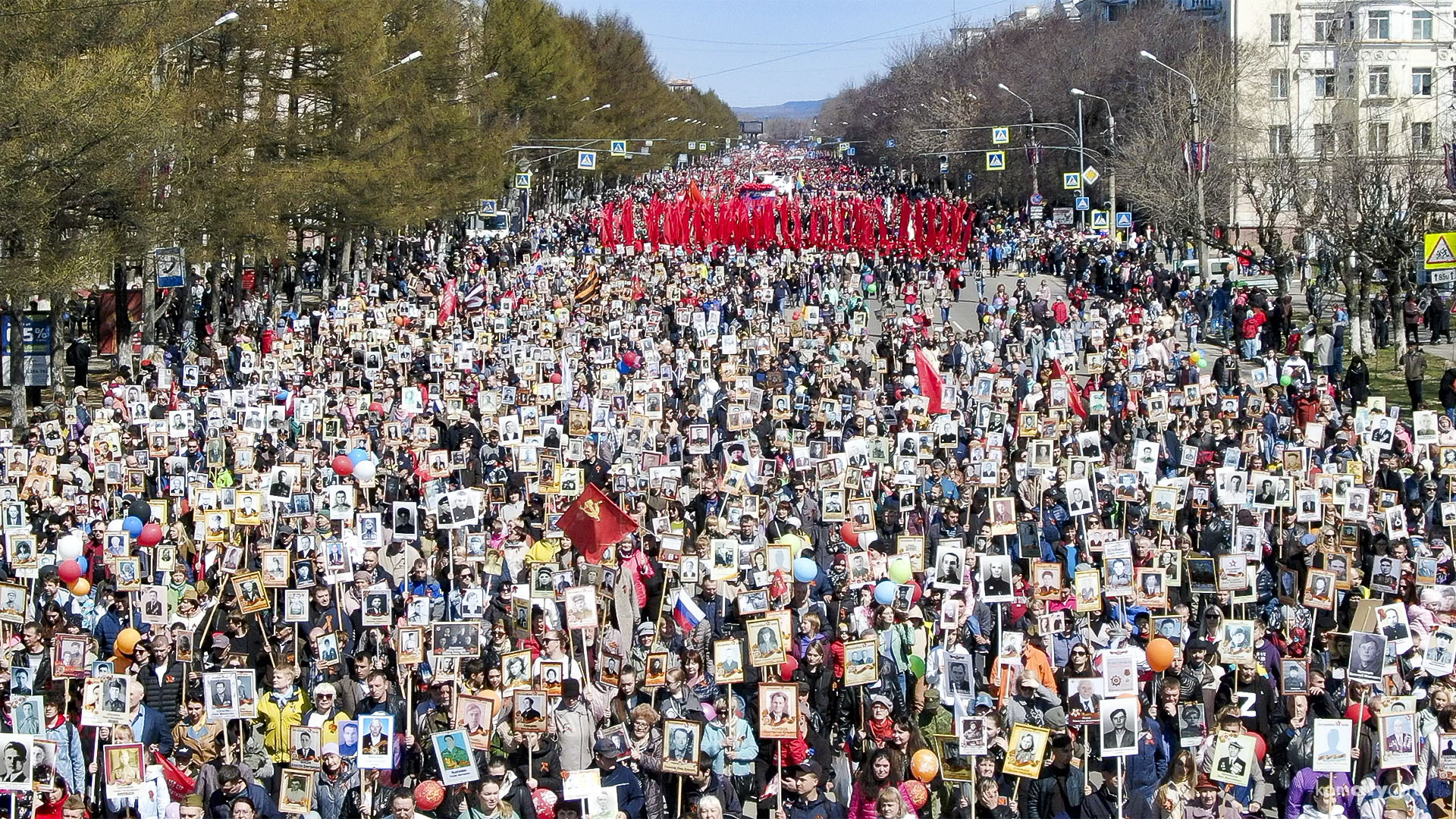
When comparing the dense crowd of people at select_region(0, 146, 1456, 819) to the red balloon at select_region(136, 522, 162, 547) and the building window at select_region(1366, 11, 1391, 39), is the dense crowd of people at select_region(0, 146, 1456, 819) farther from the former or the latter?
the building window at select_region(1366, 11, 1391, 39)

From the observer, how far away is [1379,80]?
64312 millimetres

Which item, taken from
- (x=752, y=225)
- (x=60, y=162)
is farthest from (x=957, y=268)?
(x=60, y=162)

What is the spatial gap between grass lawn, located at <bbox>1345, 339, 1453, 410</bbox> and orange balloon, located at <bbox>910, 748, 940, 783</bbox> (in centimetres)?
1865

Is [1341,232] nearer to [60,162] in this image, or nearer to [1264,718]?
[60,162]

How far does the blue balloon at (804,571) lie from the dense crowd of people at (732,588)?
41mm

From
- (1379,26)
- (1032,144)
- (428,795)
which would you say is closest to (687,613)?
(428,795)

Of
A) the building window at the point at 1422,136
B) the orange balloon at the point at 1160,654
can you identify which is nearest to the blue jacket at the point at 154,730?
the orange balloon at the point at 1160,654

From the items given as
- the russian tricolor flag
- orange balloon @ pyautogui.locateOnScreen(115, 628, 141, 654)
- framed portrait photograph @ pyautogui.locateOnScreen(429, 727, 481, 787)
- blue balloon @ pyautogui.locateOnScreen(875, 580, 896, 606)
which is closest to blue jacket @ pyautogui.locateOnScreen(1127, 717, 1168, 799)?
blue balloon @ pyautogui.locateOnScreen(875, 580, 896, 606)

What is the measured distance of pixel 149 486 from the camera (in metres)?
20.8

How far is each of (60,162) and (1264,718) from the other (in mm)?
22283

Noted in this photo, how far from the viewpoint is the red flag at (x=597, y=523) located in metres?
15.2

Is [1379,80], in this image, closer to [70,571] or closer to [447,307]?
[447,307]

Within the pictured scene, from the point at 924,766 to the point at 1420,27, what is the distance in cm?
6247

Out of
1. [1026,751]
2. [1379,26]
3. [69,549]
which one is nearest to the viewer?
[1026,751]
